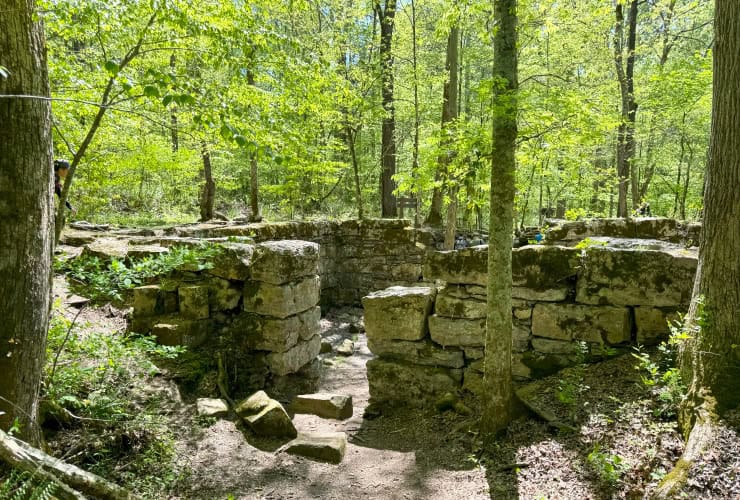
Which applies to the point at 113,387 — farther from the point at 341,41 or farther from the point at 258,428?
the point at 341,41

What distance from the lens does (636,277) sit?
3477mm

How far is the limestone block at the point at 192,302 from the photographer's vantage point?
14.6ft

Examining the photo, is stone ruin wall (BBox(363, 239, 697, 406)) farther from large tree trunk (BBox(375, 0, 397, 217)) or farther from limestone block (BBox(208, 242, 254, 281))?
large tree trunk (BBox(375, 0, 397, 217))

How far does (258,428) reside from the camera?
3619 mm

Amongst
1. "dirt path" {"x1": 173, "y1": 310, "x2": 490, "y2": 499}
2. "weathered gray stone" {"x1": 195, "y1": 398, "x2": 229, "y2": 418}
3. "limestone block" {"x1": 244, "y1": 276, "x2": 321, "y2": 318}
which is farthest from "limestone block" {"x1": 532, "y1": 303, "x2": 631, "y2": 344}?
"weathered gray stone" {"x1": 195, "y1": 398, "x2": 229, "y2": 418}

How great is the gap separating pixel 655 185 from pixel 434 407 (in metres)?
16.1

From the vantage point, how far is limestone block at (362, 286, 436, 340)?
426cm

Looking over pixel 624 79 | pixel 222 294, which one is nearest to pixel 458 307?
pixel 222 294

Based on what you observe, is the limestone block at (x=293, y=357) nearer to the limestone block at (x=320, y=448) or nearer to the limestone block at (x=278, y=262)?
the limestone block at (x=278, y=262)

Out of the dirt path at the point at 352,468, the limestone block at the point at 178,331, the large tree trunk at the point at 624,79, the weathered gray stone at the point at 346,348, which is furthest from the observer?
the large tree trunk at the point at 624,79

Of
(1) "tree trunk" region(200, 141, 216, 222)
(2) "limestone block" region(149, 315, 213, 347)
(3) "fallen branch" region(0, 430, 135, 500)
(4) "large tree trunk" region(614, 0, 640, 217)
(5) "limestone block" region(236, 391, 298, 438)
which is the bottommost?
(5) "limestone block" region(236, 391, 298, 438)

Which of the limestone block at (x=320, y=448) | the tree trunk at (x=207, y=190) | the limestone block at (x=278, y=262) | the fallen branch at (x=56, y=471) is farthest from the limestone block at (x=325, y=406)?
the tree trunk at (x=207, y=190)

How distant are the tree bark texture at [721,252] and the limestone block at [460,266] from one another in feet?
5.60

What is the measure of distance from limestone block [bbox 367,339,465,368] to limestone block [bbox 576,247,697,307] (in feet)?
4.20
